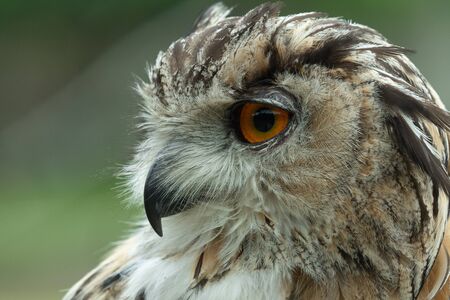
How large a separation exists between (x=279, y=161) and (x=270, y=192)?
8 cm

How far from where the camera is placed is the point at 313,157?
1.80 meters

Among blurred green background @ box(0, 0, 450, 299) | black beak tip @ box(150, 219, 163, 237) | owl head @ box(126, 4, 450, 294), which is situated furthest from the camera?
blurred green background @ box(0, 0, 450, 299)

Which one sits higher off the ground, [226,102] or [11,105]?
[226,102]

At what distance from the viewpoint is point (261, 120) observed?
1.84 m

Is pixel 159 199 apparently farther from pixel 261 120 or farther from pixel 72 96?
pixel 72 96

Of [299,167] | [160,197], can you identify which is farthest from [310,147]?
[160,197]

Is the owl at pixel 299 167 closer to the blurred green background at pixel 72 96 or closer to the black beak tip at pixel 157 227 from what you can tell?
the black beak tip at pixel 157 227

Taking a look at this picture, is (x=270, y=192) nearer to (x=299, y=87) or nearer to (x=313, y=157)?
(x=313, y=157)

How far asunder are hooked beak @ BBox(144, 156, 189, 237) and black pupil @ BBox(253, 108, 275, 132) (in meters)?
0.26

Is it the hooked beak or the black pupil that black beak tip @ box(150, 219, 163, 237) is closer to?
the hooked beak

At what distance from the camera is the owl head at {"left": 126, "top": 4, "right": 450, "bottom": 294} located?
1771 millimetres

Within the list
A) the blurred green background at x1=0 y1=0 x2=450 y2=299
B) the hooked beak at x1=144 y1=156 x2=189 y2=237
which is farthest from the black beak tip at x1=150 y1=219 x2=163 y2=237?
the blurred green background at x1=0 y1=0 x2=450 y2=299

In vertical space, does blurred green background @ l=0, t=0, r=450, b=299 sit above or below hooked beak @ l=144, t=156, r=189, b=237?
below

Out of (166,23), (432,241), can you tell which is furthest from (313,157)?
(166,23)
